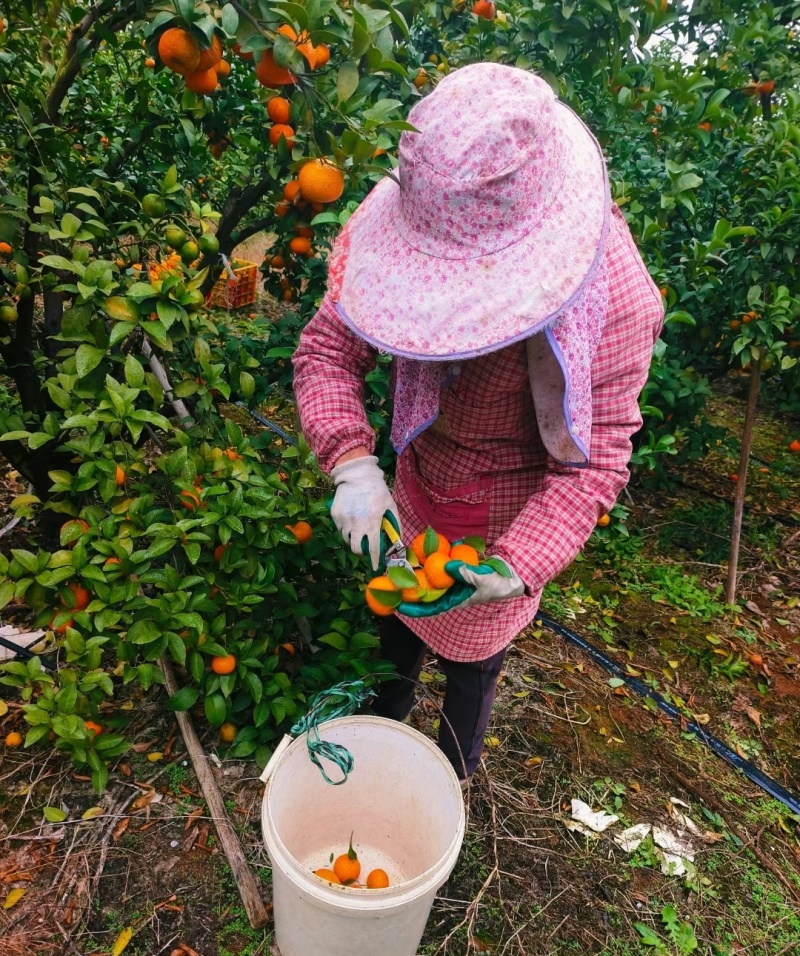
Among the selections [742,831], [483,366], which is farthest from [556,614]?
[483,366]

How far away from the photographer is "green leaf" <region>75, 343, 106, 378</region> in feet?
4.98

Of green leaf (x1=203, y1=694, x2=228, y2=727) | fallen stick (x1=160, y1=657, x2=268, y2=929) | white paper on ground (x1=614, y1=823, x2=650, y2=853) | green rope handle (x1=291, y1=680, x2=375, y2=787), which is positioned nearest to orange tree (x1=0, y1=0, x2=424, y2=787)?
green leaf (x1=203, y1=694, x2=228, y2=727)

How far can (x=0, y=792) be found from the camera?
6.37 feet

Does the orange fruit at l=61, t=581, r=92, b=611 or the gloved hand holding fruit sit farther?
the orange fruit at l=61, t=581, r=92, b=611

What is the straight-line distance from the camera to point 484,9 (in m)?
2.53

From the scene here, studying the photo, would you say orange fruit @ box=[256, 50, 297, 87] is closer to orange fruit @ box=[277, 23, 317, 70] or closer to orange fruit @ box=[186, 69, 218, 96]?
orange fruit @ box=[277, 23, 317, 70]

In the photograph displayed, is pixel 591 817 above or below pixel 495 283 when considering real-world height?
below

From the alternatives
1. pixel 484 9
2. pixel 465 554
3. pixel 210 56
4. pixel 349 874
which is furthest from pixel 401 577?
pixel 484 9

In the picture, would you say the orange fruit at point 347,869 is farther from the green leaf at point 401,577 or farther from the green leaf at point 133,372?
the green leaf at point 133,372

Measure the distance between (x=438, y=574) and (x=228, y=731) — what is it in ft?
3.58

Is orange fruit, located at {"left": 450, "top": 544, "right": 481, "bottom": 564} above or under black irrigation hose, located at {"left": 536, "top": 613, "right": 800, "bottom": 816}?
above

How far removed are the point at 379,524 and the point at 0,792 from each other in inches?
55.5

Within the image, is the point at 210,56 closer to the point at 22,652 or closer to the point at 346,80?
the point at 346,80

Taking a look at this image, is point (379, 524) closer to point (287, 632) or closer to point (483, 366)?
point (483, 366)
